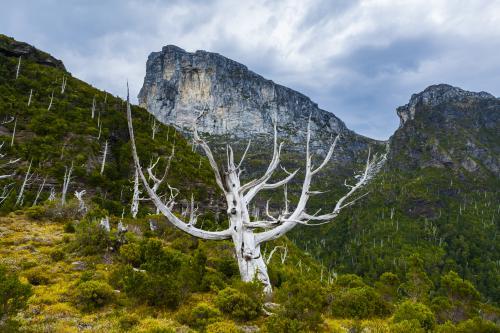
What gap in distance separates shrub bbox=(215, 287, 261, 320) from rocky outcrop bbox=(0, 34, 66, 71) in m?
62.3

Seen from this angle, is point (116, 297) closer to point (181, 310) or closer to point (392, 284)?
point (181, 310)

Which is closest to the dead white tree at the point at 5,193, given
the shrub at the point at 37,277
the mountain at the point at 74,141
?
the mountain at the point at 74,141

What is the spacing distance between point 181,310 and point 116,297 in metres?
1.92

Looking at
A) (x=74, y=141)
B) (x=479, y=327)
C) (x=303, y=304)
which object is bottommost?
(x=479, y=327)

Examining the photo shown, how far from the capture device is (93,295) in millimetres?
9000

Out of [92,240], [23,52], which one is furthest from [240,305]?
[23,52]

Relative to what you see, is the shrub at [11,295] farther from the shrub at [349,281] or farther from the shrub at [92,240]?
the shrub at [349,281]

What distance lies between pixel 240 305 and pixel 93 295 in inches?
142

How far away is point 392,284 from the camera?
13.5 meters

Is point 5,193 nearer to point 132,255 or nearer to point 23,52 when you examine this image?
point 132,255

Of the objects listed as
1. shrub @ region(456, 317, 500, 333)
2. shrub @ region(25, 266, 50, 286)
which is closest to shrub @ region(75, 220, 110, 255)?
shrub @ region(25, 266, 50, 286)

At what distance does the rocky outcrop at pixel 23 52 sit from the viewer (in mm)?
57444

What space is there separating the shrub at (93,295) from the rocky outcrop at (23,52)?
60.0 metres

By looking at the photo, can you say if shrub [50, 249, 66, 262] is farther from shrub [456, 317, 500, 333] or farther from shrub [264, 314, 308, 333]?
shrub [456, 317, 500, 333]
